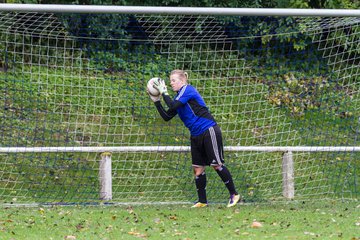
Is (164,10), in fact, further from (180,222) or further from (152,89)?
(180,222)

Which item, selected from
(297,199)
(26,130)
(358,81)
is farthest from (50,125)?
(358,81)

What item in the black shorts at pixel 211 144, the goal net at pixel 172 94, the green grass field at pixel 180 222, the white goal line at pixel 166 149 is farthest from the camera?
the goal net at pixel 172 94

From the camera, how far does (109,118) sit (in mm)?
12125

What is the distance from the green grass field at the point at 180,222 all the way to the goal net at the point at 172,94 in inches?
44.6

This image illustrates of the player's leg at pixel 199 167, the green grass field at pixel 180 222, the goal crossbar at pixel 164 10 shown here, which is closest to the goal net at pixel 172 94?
the goal crossbar at pixel 164 10

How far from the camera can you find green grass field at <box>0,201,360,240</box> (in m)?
9.04

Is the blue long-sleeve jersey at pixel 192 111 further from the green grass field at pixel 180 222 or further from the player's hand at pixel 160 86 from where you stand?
the green grass field at pixel 180 222

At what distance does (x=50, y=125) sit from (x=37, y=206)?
144cm

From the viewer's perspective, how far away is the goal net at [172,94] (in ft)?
38.2

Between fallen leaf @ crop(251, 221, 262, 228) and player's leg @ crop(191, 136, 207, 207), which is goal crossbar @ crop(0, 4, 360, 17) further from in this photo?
fallen leaf @ crop(251, 221, 262, 228)

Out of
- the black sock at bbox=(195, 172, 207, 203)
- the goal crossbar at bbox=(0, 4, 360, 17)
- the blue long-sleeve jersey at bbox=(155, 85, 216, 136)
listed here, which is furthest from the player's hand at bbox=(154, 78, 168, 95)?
the black sock at bbox=(195, 172, 207, 203)

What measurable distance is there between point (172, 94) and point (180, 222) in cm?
359

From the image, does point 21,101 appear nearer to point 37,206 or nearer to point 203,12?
point 37,206

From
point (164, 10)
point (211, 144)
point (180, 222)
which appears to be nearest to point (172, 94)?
point (211, 144)
